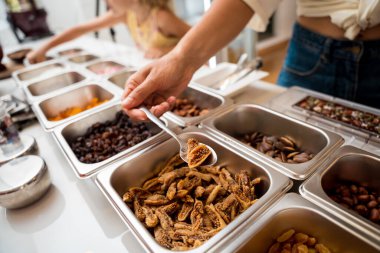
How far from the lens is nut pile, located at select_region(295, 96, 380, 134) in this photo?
951 millimetres

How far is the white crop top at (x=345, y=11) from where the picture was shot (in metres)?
1.04

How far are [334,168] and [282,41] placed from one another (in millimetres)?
4860

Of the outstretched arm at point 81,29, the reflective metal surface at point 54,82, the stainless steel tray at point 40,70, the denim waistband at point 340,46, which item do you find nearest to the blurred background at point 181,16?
the outstretched arm at point 81,29

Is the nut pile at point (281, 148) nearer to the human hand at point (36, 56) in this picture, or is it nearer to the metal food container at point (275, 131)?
the metal food container at point (275, 131)

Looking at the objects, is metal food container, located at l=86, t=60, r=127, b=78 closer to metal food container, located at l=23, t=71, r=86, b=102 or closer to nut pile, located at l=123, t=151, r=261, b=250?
metal food container, located at l=23, t=71, r=86, b=102

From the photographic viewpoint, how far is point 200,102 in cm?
139

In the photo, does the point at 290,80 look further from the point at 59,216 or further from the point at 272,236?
the point at 59,216

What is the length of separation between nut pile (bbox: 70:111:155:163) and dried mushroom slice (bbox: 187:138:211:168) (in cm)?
32

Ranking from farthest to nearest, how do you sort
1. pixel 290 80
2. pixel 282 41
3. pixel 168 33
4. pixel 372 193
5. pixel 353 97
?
1. pixel 282 41
2. pixel 168 33
3. pixel 290 80
4. pixel 353 97
5. pixel 372 193

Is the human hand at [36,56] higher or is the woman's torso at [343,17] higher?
the woman's torso at [343,17]

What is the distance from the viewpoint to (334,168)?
0.81 m

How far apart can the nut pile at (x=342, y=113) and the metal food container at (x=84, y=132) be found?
62 centimetres

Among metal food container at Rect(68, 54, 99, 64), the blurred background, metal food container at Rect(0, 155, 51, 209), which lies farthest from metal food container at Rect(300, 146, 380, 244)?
the blurred background

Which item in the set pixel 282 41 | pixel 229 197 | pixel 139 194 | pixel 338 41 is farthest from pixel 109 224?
pixel 282 41
